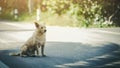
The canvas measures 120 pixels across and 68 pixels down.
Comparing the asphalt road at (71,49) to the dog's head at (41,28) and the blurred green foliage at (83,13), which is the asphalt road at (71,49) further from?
the blurred green foliage at (83,13)

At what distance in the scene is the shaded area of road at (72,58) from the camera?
8453 millimetres

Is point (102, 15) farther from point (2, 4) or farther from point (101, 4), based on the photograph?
point (2, 4)

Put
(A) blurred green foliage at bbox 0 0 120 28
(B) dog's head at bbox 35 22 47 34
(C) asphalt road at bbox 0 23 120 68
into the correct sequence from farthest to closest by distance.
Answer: (A) blurred green foliage at bbox 0 0 120 28 → (B) dog's head at bbox 35 22 47 34 → (C) asphalt road at bbox 0 23 120 68

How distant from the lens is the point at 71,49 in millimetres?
11188

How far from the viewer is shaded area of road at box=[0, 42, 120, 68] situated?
8.45 meters

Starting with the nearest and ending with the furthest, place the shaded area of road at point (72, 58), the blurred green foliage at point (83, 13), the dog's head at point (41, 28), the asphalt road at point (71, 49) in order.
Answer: the shaded area of road at point (72, 58) → the asphalt road at point (71, 49) → the dog's head at point (41, 28) → the blurred green foliage at point (83, 13)

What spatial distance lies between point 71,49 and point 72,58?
5.81 feet

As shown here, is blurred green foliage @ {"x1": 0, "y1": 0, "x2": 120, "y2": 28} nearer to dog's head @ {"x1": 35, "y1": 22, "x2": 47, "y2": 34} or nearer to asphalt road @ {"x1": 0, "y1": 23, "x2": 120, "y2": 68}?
asphalt road @ {"x1": 0, "y1": 23, "x2": 120, "y2": 68}

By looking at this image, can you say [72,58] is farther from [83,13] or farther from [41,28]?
[83,13]

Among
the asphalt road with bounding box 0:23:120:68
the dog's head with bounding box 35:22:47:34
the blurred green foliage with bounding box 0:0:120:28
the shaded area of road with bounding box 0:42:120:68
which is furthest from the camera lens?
the blurred green foliage with bounding box 0:0:120:28

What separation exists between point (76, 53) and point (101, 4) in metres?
9.73

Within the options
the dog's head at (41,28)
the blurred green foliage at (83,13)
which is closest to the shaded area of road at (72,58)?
the dog's head at (41,28)

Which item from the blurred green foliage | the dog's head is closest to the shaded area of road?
the dog's head

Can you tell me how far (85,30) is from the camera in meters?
16.8
